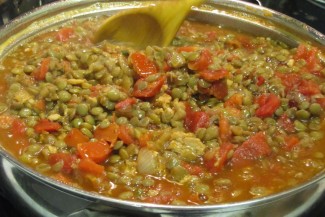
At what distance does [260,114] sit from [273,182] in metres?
0.43

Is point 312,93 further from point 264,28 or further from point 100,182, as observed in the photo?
point 100,182

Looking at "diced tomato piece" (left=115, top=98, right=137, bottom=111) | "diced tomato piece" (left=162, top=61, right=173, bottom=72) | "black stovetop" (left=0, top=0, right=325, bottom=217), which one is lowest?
"black stovetop" (left=0, top=0, right=325, bottom=217)

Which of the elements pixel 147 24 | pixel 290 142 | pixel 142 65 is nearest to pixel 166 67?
pixel 142 65

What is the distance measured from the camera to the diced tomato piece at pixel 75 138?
214 cm

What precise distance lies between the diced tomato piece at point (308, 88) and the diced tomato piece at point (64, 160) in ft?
4.26

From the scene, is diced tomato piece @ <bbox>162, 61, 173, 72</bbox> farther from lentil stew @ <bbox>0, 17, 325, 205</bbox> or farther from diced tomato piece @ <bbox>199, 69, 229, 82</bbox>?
diced tomato piece @ <bbox>199, 69, 229, 82</bbox>

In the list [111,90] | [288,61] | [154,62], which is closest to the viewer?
[111,90]

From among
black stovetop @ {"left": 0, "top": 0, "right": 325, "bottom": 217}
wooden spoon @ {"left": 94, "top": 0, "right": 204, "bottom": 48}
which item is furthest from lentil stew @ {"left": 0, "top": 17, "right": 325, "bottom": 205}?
black stovetop @ {"left": 0, "top": 0, "right": 325, "bottom": 217}

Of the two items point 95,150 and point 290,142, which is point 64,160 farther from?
point 290,142

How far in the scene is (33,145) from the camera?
2.13m

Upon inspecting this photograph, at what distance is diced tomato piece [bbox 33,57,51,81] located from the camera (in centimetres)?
250

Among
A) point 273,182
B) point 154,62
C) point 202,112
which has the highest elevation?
point 154,62

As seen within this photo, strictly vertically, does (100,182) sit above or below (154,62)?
below

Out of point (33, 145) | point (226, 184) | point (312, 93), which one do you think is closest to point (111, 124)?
point (33, 145)
